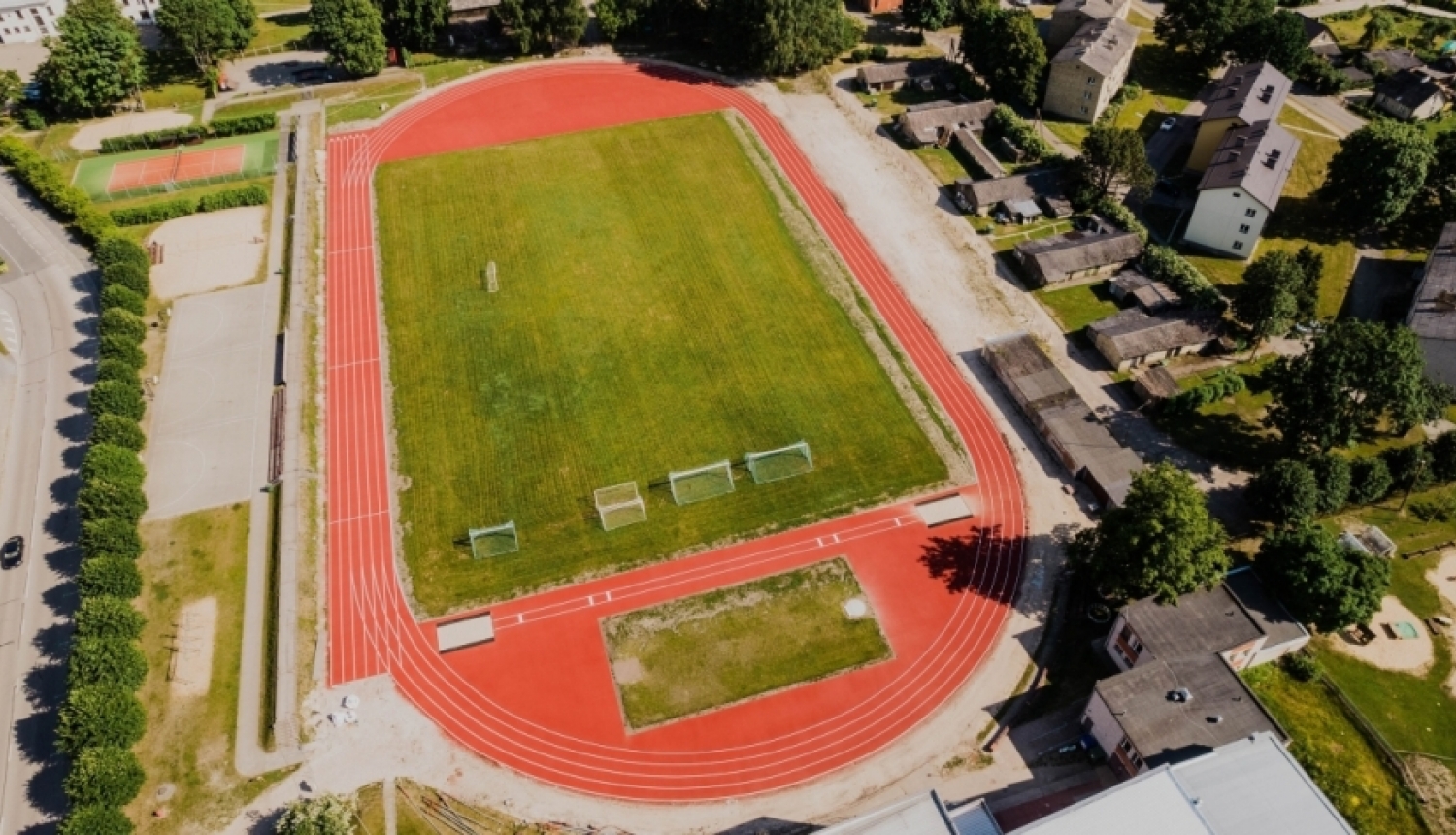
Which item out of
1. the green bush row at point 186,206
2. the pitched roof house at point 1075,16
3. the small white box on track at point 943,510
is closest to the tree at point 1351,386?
the small white box on track at point 943,510

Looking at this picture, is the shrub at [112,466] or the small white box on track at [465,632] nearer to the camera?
the small white box on track at [465,632]

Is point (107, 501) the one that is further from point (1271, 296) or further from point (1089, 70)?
point (1089, 70)

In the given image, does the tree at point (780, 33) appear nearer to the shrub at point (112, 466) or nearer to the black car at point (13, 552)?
the shrub at point (112, 466)

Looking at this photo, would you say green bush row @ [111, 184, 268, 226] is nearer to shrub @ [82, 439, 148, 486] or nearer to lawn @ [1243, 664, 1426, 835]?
shrub @ [82, 439, 148, 486]

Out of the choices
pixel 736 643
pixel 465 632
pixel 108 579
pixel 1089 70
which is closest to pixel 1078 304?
pixel 1089 70

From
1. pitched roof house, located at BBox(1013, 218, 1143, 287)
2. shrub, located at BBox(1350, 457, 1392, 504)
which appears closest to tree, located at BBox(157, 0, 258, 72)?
pitched roof house, located at BBox(1013, 218, 1143, 287)

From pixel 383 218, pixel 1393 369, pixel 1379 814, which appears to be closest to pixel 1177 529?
pixel 1379 814
